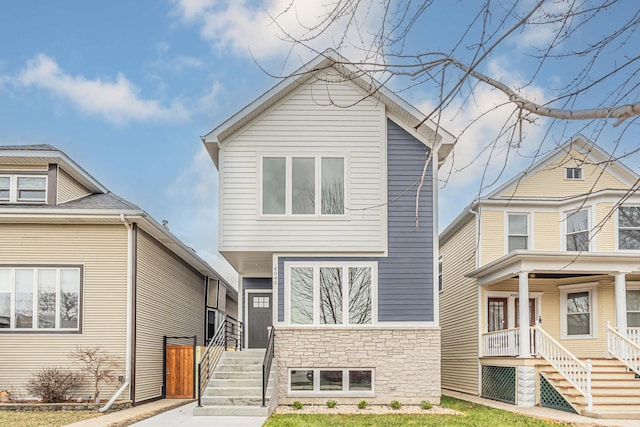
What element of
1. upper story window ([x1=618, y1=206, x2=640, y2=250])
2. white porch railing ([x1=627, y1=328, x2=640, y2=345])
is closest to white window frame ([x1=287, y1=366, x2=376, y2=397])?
white porch railing ([x1=627, y1=328, x2=640, y2=345])

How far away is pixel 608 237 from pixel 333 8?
53.3 feet

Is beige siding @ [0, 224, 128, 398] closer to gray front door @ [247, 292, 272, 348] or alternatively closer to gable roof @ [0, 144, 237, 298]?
gable roof @ [0, 144, 237, 298]

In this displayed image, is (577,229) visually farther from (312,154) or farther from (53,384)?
(53,384)

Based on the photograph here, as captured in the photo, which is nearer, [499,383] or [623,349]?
[623,349]

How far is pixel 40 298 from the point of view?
1460 cm

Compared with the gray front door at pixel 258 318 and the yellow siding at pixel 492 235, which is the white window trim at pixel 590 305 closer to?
the yellow siding at pixel 492 235

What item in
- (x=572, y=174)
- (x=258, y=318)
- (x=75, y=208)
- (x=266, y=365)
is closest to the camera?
(x=266, y=365)

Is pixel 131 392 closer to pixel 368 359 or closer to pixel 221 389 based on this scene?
pixel 221 389

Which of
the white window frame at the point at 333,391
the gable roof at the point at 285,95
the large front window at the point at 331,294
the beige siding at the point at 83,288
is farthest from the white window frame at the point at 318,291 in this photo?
the beige siding at the point at 83,288

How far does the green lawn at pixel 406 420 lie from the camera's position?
450 inches

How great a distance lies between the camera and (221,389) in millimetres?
13367

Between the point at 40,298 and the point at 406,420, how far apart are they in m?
8.61

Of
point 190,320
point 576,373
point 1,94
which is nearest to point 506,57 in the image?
point 576,373

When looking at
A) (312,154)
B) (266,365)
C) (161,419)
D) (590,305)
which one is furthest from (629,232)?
(161,419)
